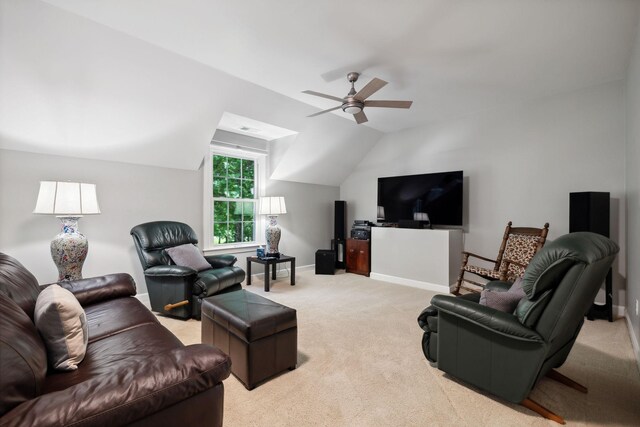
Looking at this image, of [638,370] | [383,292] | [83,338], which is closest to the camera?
[83,338]

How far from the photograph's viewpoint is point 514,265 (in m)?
3.69

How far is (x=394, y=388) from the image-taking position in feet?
6.44

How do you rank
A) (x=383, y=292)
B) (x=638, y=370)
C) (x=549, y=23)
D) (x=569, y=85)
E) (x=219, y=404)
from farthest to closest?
(x=383, y=292) < (x=569, y=85) < (x=549, y=23) < (x=638, y=370) < (x=219, y=404)

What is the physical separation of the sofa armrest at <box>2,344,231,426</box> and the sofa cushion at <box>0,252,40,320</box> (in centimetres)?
101

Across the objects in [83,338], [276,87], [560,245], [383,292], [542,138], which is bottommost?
[383,292]

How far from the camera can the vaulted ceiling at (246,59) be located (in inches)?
87.5

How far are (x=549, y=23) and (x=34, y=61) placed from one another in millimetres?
4199

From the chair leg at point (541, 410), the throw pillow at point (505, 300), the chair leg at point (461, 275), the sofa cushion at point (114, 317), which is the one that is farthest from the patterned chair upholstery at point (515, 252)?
the sofa cushion at point (114, 317)

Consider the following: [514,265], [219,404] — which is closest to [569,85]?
[514,265]

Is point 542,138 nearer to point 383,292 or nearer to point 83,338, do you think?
point 383,292

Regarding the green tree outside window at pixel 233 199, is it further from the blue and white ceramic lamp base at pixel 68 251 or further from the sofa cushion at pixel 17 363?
the sofa cushion at pixel 17 363

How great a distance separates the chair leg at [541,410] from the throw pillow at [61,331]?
2390 millimetres

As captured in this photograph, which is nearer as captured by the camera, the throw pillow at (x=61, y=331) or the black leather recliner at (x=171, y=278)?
the throw pillow at (x=61, y=331)

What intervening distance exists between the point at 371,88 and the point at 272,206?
8.62ft
